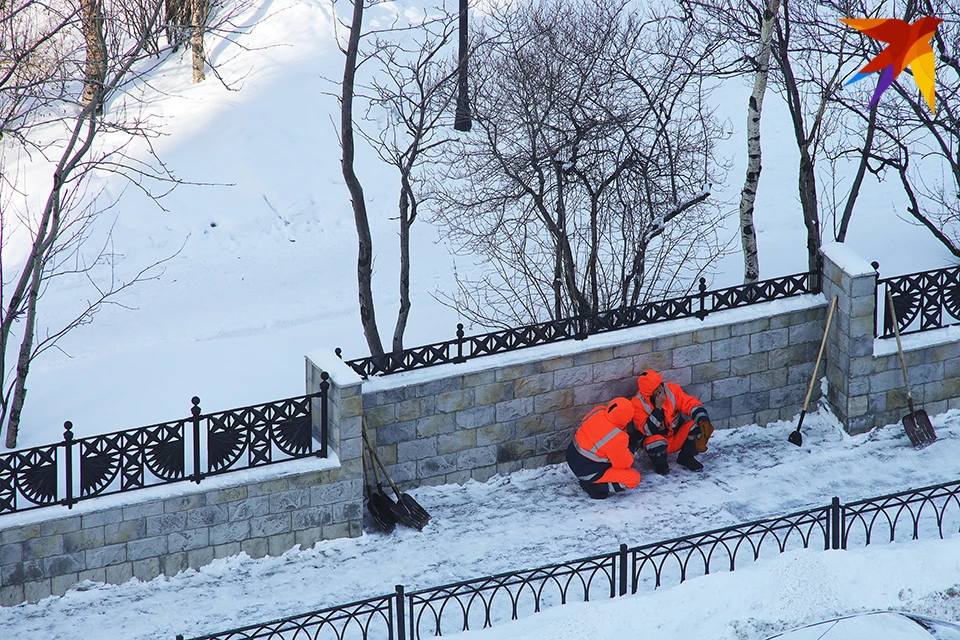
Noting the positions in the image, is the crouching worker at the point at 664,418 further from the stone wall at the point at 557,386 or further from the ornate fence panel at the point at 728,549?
the ornate fence panel at the point at 728,549

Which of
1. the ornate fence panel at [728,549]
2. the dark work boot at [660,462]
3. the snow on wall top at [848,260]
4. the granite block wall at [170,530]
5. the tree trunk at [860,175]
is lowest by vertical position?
the ornate fence panel at [728,549]

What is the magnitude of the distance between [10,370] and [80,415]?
5.83ft

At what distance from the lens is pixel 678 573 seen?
10453 millimetres

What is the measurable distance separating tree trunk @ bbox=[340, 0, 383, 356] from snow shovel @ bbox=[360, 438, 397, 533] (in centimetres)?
181

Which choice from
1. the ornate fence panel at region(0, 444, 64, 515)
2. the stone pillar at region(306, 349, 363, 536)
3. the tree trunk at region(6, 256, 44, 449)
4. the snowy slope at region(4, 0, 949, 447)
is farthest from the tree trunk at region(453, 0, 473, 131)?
the ornate fence panel at region(0, 444, 64, 515)

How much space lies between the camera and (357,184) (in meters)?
13.0

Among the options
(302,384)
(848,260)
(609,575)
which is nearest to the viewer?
(609,575)

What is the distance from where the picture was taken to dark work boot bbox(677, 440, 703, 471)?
12227 millimetres

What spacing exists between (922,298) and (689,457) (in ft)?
9.93

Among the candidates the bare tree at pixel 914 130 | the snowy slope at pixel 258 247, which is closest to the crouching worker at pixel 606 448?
the snowy slope at pixel 258 247

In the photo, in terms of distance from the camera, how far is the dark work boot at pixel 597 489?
465 inches

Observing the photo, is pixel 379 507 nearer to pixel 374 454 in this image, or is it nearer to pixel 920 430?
pixel 374 454

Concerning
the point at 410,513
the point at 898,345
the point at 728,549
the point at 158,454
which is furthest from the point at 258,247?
the point at 728,549

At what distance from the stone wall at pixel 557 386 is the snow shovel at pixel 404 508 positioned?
9.4 inches
